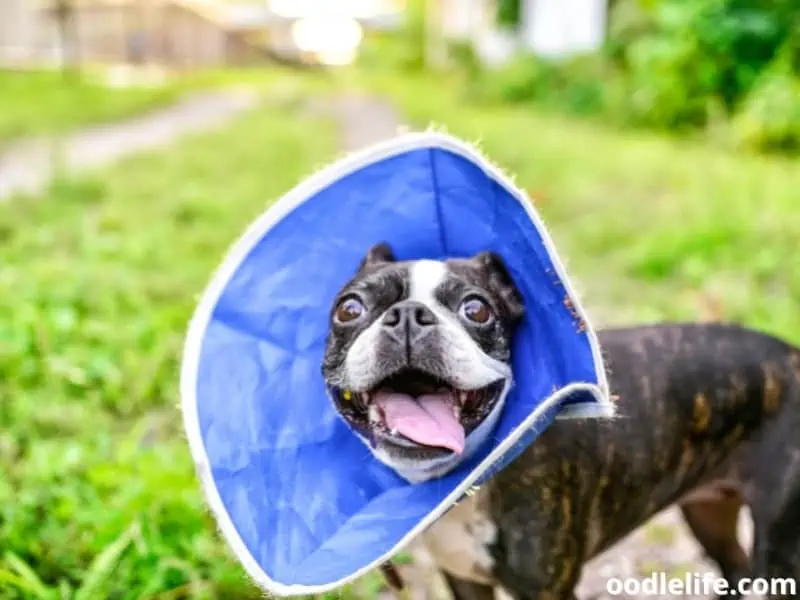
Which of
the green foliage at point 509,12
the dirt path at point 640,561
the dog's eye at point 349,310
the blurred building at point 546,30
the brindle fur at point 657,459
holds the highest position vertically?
the green foliage at point 509,12

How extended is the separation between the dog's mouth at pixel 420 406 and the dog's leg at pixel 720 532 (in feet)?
2.94

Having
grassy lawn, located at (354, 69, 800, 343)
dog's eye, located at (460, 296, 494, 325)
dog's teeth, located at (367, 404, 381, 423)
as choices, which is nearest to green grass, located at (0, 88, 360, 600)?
dog's teeth, located at (367, 404, 381, 423)

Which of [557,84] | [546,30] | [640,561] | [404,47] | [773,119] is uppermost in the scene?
[404,47]

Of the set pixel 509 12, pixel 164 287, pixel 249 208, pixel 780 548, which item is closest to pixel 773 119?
pixel 249 208

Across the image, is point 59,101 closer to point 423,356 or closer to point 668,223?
point 668,223

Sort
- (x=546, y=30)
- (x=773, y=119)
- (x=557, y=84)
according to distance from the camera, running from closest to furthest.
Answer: (x=773, y=119)
(x=557, y=84)
(x=546, y=30)

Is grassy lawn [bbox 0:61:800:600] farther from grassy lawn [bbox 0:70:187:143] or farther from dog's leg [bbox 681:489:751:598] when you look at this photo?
Answer: dog's leg [bbox 681:489:751:598]

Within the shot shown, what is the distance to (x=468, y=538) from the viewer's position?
6.75ft

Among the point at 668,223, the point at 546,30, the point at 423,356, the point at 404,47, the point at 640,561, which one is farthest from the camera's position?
the point at 404,47

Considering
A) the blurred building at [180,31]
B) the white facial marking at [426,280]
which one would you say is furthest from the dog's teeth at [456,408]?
the blurred building at [180,31]

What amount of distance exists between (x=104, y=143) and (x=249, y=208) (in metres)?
4.64

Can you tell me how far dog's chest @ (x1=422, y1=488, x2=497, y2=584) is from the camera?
2039 millimetres

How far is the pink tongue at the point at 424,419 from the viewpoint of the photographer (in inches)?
73.0

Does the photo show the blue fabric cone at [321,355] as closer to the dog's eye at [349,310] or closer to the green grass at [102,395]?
the dog's eye at [349,310]
